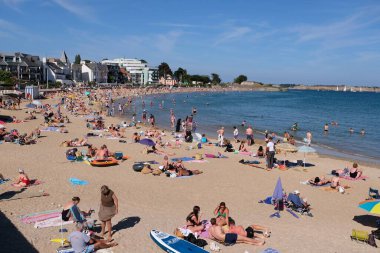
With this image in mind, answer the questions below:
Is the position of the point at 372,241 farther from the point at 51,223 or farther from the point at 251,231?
the point at 51,223

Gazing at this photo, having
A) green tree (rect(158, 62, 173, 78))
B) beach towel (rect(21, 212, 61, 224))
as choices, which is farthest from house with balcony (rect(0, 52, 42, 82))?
beach towel (rect(21, 212, 61, 224))

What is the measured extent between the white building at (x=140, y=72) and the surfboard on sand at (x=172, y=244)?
153m

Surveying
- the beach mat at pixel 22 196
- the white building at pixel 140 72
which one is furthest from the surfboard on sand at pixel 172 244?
the white building at pixel 140 72

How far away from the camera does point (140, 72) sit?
165 m

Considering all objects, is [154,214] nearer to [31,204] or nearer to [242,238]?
[242,238]

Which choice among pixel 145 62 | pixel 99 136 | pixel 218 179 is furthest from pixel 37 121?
pixel 145 62

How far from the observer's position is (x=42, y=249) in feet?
25.4

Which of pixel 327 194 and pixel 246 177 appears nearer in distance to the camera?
pixel 327 194

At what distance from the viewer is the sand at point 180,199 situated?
28.8ft

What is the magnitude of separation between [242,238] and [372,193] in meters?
6.17

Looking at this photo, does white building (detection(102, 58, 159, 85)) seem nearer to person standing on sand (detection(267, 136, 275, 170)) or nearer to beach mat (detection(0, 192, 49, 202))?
person standing on sand (detection(267, 136, 275, 170))

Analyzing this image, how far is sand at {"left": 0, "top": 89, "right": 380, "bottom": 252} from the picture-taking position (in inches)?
345

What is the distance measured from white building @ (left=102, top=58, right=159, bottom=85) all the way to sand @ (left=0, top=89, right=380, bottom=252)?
145008mm

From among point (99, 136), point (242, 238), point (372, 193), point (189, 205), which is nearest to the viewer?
point (242, 238)
